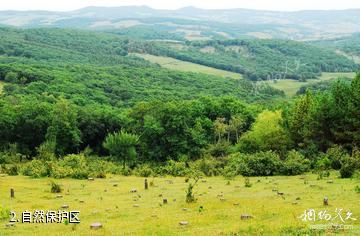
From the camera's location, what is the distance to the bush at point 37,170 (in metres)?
43.0

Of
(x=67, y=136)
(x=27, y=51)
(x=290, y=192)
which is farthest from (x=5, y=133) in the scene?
(x=27, y=51)

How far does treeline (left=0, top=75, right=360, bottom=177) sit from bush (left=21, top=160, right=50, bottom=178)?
31.2 ft

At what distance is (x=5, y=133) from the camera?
7419 centimetres

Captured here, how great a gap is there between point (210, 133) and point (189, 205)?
162 ft

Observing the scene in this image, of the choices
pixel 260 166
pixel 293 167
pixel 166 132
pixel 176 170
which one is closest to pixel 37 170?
pixel 176 170

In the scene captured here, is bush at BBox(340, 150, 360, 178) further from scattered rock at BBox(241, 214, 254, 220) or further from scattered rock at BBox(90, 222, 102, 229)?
scattered rock at BBox(90, 222, 102, 229)

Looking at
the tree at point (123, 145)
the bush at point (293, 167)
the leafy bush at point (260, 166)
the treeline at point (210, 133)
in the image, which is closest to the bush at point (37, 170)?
the treeline at point (210, 133)

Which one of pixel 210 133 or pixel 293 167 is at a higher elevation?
pixel 293 167

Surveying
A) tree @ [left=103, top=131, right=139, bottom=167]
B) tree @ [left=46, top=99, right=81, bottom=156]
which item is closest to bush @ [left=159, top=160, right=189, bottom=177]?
tree @ [left=103, top=131, right=139, bottom=167]

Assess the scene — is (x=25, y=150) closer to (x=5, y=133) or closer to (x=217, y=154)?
(x=5, y=133)

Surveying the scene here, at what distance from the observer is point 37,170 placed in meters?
43.3

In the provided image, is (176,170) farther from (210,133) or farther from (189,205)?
(210,133)

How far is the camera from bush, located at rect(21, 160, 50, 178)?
42969mm

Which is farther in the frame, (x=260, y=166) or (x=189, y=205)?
(x=260, y=166)
